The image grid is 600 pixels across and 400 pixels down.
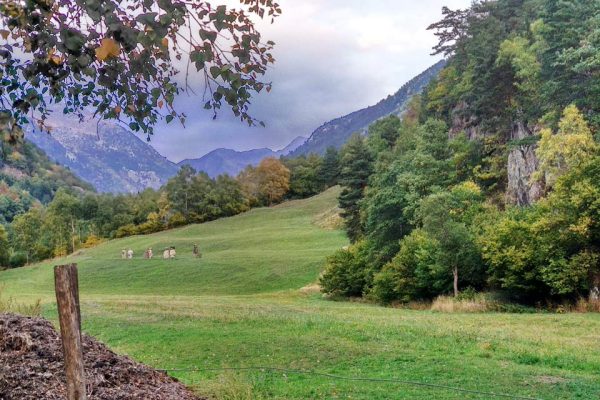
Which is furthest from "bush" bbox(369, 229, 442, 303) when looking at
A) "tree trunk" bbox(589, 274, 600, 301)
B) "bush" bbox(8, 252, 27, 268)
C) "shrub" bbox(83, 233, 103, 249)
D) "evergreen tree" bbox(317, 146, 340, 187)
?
"evergreen tree" bbox(317, 146, 340, 187)

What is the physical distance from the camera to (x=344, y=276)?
37781 millimetres

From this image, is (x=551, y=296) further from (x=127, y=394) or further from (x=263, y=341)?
(x=127, y=394)

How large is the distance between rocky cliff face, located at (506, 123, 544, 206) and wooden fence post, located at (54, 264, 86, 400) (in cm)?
4108

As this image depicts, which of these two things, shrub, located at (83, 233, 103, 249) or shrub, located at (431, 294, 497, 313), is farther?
shrub, located at (83, 233, 103, 249)

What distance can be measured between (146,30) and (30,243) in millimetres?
99757

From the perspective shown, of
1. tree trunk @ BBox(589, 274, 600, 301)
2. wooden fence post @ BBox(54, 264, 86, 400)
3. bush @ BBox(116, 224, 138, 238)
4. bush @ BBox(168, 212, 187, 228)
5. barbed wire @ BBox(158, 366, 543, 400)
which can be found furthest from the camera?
bush @ BBox(116, 224, 138, 238)

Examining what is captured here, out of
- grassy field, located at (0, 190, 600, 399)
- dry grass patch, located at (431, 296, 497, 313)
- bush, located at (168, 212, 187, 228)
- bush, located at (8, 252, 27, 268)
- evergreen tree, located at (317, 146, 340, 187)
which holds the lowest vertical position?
dry grass patch, located at (431, 296, 497, 313)

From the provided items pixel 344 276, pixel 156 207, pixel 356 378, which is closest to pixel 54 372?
pixel 356 378

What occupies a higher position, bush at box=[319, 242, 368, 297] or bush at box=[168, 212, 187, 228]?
bush at box=[168, 212, 187, 228]

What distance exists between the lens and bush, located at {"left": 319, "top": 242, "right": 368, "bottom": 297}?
123ft

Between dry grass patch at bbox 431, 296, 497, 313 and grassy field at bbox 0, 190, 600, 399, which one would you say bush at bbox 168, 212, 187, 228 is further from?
dry grass patch at bbox 431, 296, 497, 313

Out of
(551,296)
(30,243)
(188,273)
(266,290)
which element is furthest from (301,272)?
(30,243)

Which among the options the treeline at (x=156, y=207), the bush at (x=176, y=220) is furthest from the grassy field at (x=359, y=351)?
the treeline at (x=156, y=207)

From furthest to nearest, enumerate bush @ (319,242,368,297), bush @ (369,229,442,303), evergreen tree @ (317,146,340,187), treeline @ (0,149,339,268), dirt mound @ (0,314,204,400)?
evergreen tree @ (317,146,340,187) < treeline @ (0,149,339,268) < bush @ (319,242,368,297) < bush @ (369,229,442,303) < dirt mound @ (0,314,204,400)
